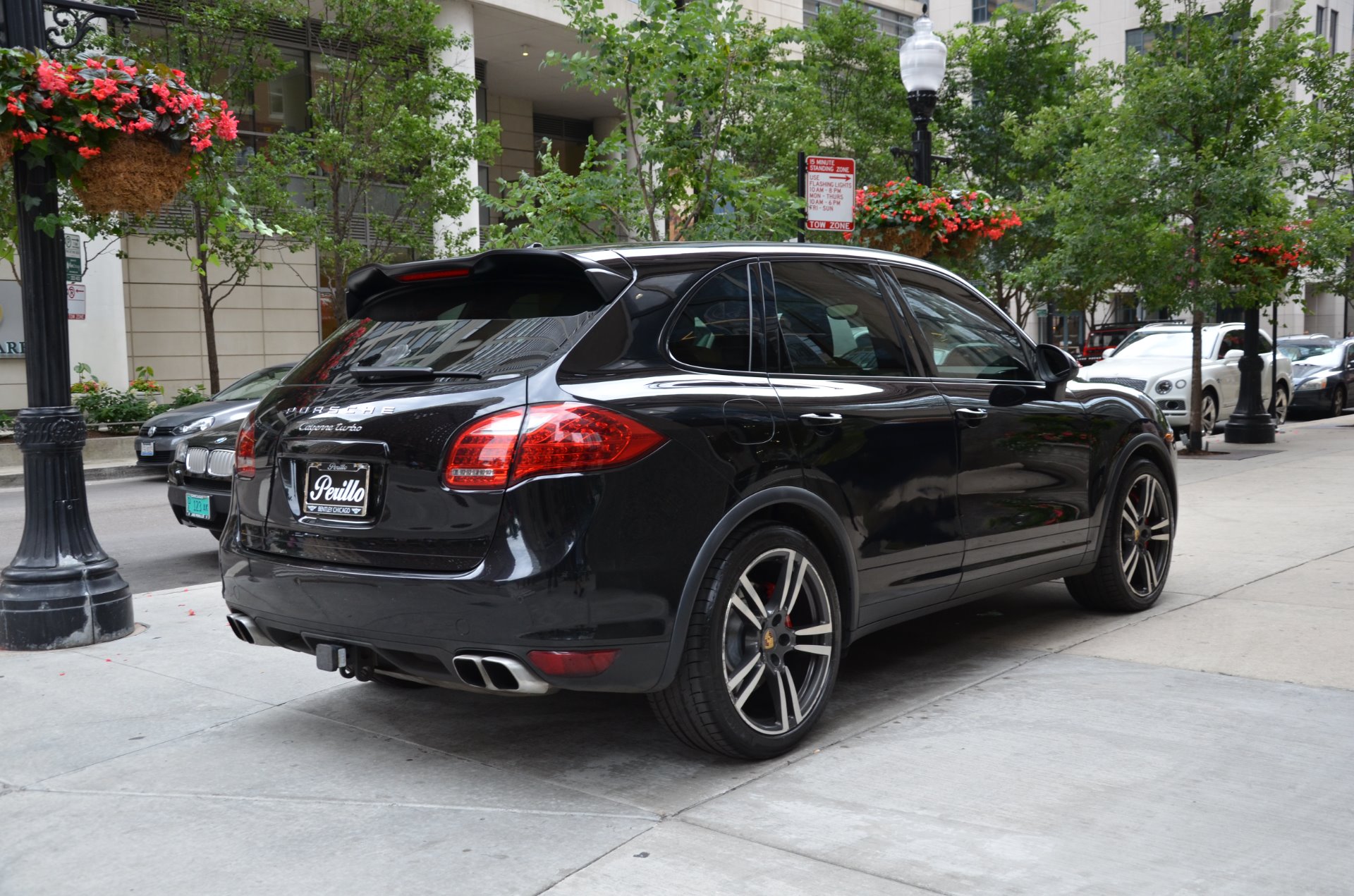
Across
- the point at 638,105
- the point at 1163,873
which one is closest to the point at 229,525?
the point at 1163,873

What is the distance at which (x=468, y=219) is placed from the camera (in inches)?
1053

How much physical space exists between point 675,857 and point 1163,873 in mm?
1306

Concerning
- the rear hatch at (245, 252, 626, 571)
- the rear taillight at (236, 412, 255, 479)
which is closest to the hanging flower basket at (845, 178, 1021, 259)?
the rear hatch at (245, 252, 626, 571)

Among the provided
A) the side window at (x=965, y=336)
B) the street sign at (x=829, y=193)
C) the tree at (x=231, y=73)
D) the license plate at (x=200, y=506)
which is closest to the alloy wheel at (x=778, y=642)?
the side window at (x=965, y=336)

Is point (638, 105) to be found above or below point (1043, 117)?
below

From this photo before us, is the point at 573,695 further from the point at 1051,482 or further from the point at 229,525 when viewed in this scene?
the point at 1051,482

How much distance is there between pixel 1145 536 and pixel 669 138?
16.9 ft

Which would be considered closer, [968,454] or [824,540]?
[824,540]

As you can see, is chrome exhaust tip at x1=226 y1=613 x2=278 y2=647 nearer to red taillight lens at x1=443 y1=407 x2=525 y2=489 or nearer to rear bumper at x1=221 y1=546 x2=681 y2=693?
rear bumper at x1=221 y1=546 x2=681 y2=693

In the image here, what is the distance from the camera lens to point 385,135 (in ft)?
65.9

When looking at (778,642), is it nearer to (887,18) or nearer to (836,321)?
(836,321)

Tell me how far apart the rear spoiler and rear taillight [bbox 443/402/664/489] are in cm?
50

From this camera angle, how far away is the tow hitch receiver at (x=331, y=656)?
4.11m

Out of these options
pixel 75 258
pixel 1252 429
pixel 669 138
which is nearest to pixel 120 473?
pixel 75 258
